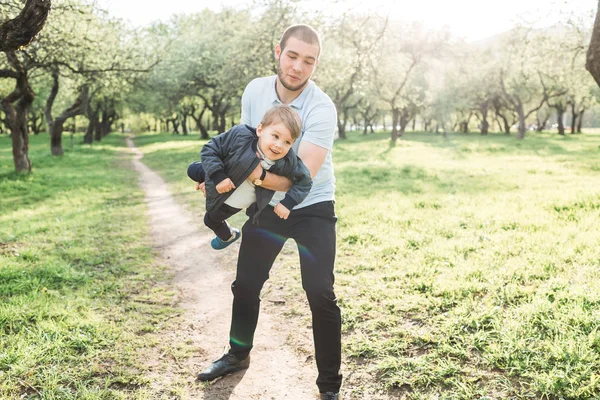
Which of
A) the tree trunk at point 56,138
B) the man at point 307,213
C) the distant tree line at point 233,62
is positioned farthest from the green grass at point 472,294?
the tree trunk at point 56,138

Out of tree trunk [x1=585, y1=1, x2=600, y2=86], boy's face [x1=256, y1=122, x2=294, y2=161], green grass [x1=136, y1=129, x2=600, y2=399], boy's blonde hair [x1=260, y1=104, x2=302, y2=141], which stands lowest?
green grass [x1=136, y1=129, x2=600, y2=399]

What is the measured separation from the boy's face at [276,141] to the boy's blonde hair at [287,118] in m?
0.02

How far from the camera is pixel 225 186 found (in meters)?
3.08

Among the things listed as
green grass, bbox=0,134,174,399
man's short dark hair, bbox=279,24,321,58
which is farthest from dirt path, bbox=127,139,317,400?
man's short dark hair, bbox=279,24,321,58

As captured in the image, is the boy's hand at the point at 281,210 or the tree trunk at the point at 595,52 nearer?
the boy's hand at the point at 281,210

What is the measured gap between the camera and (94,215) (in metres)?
10.4

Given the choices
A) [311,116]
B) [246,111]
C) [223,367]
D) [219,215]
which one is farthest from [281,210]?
[223,367]

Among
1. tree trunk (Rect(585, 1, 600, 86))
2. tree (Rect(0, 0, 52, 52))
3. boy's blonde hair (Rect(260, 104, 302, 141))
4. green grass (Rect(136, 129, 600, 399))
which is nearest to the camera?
boy's blonde hair (Rect(260, 104, 302, 141))

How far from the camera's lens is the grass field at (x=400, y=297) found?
3.73m

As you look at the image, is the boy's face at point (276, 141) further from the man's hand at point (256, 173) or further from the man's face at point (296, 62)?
the man's face at point (296, 62)

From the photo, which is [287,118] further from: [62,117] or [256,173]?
[62,117]

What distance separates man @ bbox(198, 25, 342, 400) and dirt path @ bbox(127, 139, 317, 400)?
0.65m

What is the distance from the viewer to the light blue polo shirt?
3182mm

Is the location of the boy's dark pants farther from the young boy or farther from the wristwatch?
the wristwatch
